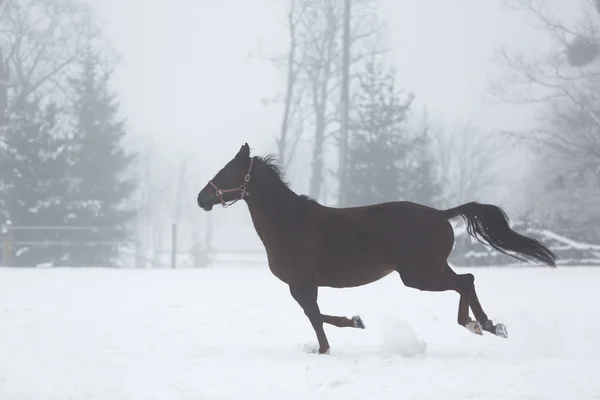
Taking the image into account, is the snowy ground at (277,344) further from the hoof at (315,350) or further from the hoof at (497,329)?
the hoof at (497,329)

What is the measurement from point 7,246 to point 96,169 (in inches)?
327

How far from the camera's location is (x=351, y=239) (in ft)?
26.1

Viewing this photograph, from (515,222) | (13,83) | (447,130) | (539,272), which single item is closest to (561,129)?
(515,222)

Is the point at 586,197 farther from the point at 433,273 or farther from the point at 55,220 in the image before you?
the point at 433,273

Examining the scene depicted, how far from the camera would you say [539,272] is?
18.2 m

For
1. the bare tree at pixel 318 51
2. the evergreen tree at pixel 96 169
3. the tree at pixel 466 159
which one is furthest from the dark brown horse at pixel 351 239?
the tree at pixel 466 159

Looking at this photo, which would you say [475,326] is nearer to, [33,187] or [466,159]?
[33,187]

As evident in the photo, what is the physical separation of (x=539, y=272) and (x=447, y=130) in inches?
2770

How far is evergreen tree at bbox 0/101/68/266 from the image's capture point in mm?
28562

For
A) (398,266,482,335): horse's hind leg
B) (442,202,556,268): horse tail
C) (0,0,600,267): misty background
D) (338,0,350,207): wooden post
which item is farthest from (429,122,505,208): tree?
(398,266,482,335): horse's hind leg

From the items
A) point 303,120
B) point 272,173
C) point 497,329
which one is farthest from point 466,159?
point 497,329

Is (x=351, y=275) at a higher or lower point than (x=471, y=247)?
higher

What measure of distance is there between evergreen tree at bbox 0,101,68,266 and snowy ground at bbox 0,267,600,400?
13881mm

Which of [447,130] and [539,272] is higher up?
[447,130]
